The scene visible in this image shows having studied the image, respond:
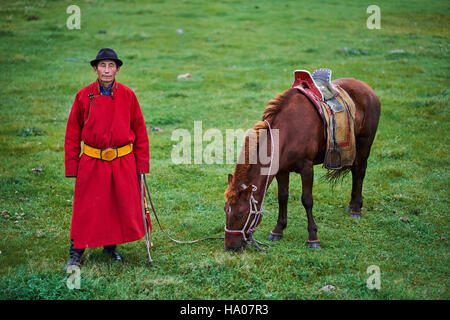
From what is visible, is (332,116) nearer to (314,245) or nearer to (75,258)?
(314,245)

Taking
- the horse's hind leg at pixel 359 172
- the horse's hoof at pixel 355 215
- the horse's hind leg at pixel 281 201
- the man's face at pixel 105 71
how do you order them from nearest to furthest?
the man's face at pixel 105 71
the horse's hind leg at pixel 281 201
the horse's hoof at pixel 355 215
the horse's hind leg at pixel 359 172

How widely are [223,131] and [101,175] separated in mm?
6283

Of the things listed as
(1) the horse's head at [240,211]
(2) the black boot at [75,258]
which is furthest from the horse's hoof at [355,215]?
(2) the black boot at [75,258]

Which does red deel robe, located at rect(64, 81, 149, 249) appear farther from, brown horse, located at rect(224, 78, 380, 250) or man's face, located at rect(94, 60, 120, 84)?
brown horse, located at rect(224, 78, 380, 250)

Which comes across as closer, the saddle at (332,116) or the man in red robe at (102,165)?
the man in red robe at (102,165)

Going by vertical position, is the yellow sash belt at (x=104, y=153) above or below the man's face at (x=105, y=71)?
below

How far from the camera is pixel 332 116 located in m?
6.32

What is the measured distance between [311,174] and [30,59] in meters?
15.7

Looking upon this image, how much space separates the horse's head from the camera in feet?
17.6

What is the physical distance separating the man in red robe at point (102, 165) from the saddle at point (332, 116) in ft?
8.85

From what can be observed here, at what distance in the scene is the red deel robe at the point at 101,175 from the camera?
5207 millimetres

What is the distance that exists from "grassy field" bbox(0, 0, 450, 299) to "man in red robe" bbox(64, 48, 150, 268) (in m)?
0.49

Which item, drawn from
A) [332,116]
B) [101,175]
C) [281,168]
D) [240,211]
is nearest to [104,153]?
[101,175]

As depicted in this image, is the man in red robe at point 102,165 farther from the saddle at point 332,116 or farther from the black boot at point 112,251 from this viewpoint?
the saddle at point 332,116
